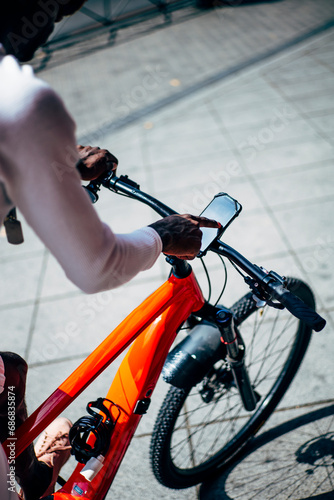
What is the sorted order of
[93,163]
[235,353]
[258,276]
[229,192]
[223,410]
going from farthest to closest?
[229,192]
[223,410]
[235,353]
[93,163]
[258,276]

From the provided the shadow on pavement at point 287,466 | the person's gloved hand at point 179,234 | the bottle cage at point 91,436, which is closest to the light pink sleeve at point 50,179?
the person's gloved hand at point 179,234

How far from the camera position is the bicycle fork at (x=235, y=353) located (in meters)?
1.70

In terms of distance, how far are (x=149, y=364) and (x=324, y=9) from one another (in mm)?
10899

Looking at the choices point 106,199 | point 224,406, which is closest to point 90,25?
point 106,199

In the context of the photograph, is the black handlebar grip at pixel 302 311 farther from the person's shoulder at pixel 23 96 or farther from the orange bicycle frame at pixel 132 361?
the person's shoulder at pixel 23 96

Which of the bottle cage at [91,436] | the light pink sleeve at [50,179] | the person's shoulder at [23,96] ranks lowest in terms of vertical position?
the bottle cage at [91,436]

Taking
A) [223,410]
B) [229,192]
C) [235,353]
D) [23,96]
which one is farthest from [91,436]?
[229,192]

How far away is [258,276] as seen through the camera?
1.41m

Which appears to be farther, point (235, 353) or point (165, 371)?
point (235, 353)

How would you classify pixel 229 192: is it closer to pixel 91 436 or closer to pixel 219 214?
pixel 219 214

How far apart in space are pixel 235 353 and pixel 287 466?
762 mm

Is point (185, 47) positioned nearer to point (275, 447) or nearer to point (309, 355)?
point (309, 355)

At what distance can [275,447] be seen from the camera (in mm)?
2191

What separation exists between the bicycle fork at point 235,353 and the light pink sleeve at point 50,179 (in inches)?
29.9
